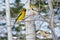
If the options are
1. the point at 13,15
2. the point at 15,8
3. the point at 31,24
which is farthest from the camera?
the point at 15,8

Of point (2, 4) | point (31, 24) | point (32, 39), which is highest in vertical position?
point (2, 4)

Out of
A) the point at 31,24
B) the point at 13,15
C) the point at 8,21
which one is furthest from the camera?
the point at 13,15

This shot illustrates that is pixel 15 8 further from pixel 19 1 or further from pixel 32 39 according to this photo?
pixel 32 39

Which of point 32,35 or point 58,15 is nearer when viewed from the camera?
point 32,35

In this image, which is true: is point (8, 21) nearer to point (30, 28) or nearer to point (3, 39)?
point (30, 28)

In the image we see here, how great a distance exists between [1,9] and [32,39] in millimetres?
1500

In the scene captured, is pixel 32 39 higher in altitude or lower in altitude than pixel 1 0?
lower

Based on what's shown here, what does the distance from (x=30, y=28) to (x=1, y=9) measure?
5.04 ft

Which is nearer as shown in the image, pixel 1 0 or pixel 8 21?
pixel 8 21

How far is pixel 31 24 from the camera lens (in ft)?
4.61

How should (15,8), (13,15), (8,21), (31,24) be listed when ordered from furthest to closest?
(15,8)
(13,15)
(31,24)
(8,21)

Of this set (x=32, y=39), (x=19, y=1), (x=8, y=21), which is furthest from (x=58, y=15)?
(x=8, y=21)

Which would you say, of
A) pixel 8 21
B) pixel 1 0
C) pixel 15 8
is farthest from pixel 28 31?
pixel 1 0

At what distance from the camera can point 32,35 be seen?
145 cm
